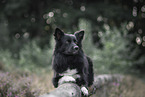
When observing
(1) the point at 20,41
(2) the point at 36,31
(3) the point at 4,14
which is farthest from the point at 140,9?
(3) the point at 4,14

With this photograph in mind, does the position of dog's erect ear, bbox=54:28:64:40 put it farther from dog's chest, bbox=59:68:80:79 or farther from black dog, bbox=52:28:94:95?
dog's chest, bbox=59:68:80:79

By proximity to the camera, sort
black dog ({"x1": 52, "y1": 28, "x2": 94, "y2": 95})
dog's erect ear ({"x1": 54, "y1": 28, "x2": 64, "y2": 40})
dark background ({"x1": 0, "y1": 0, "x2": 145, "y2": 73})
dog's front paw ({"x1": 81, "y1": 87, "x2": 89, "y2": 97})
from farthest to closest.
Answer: dark background ({"x1": 0, "y1": 0, "x2": 145, "y2": 73}) → dog's erect ear ({"x1": 54, "y1": 28, "x2": 64, "y2": 40}) → black dog ({"x1": 52, "y1": 28, "x2": 94, "y2": 95}) → dog's front paw ({"x1": 81, "y1": 87, "x2": 89, "y2": 97})

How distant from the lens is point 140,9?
52.5 ft

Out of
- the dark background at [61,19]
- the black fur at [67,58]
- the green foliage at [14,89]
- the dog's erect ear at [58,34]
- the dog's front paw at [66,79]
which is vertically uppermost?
the dark background at [61,19]

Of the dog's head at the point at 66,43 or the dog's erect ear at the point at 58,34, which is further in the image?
the dog's erect ear at the point at 58,34

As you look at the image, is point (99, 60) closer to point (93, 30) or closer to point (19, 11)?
point (93, 30)

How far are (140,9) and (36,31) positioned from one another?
1170 cm

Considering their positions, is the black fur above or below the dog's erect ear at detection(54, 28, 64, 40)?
below

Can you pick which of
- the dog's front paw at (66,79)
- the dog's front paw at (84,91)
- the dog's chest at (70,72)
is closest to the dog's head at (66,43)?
the dog's chest at (70,72)

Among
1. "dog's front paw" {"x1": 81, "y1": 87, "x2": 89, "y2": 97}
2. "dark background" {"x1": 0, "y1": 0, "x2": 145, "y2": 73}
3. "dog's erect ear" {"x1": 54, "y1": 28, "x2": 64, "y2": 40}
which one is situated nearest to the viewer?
"dog's front paw" {"x1": 81, "y1": 87, "x2": 89, "y2": 97}

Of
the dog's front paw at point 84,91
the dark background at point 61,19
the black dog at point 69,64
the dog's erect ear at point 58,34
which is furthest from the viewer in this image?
the dark background at point 61,19

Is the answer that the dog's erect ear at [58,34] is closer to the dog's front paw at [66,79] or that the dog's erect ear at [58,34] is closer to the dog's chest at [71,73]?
the dog's chest at [71,73]

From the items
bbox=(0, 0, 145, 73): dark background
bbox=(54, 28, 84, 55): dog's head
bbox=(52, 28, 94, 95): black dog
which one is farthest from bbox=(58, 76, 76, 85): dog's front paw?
bbox=(0, 0, 145, 73): dark background

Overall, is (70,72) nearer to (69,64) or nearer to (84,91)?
(69,64)
